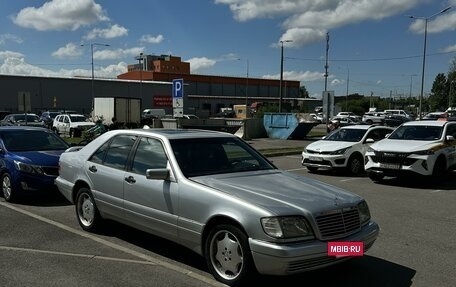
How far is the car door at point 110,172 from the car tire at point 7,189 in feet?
11.0

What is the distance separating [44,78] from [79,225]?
7720cm

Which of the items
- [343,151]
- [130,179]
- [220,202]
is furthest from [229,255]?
[343,151]

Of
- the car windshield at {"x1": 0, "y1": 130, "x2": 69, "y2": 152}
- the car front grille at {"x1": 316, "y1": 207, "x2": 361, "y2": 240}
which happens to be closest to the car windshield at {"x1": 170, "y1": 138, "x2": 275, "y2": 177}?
the car front grille at {"x1": 316, "y1": 207, "x2": 361, "y2": 240}

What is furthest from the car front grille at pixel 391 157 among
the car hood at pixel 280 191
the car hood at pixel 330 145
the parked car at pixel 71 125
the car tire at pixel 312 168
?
the parked car at pixel 71 125

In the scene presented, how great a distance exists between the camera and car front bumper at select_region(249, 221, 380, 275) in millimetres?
4441

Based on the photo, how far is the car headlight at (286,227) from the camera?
453 cm

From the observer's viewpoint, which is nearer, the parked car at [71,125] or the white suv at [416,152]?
the white suv at [416,152]

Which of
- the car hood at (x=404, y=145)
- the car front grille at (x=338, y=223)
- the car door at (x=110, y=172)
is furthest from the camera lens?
the car hood at (x=404, y=145)

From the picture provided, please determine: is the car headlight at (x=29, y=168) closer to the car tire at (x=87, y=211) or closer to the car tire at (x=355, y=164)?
the car tire at (x=87, y=211)

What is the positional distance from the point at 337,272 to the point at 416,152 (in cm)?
772

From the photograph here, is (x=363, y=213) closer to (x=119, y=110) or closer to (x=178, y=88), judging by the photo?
(x=178, y=88)

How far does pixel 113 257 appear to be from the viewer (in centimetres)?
592

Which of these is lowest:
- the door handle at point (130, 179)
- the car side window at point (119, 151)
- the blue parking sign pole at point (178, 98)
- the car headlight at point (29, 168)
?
the car headlight at point (29, 168)

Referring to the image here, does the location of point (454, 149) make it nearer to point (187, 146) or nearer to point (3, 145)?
point (187, 146)
